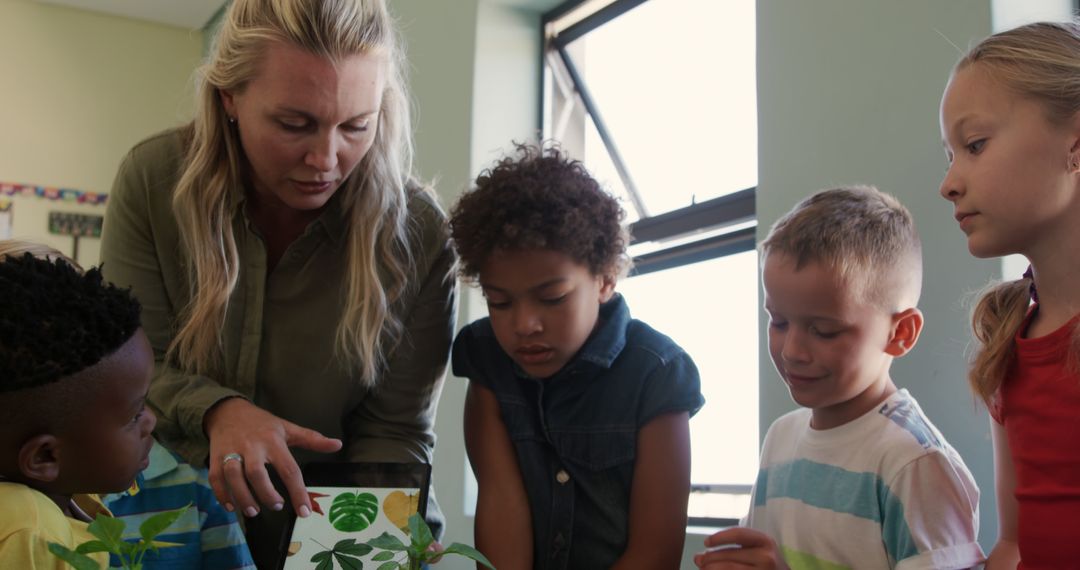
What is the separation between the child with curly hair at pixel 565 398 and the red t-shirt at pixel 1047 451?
1.33 ft

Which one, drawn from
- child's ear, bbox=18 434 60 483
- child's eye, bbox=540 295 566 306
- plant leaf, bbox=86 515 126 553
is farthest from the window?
plant leaf, bbox=86 515 126 553

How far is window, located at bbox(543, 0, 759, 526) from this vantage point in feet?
8.01

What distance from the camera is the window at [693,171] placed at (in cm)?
244

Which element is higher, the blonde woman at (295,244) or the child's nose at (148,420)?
the blonde woman at (295,244)

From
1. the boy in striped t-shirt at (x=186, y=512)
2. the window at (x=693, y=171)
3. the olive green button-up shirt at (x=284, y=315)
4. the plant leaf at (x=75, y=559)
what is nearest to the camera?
the plant leaf at (x=75, y=559)

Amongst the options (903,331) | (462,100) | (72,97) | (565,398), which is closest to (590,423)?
(565,398)

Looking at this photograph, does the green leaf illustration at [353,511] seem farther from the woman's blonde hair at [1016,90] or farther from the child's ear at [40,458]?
Answer: the woman's blonde hair at [1016,90]

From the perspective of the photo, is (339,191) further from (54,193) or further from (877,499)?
(54,193)

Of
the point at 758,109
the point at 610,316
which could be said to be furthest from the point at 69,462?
the point at 758,109

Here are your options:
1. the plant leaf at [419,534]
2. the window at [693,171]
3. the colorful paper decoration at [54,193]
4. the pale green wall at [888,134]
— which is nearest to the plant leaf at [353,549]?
the plant leaf at [419,534]

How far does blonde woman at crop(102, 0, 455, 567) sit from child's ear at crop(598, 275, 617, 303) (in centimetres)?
22

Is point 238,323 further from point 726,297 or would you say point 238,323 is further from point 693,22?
point 693,22

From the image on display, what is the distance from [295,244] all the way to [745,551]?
74cm

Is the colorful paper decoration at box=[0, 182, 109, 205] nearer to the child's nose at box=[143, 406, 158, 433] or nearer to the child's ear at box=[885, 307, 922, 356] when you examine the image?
the child's nose at box=[143, 406, 158, 433]
